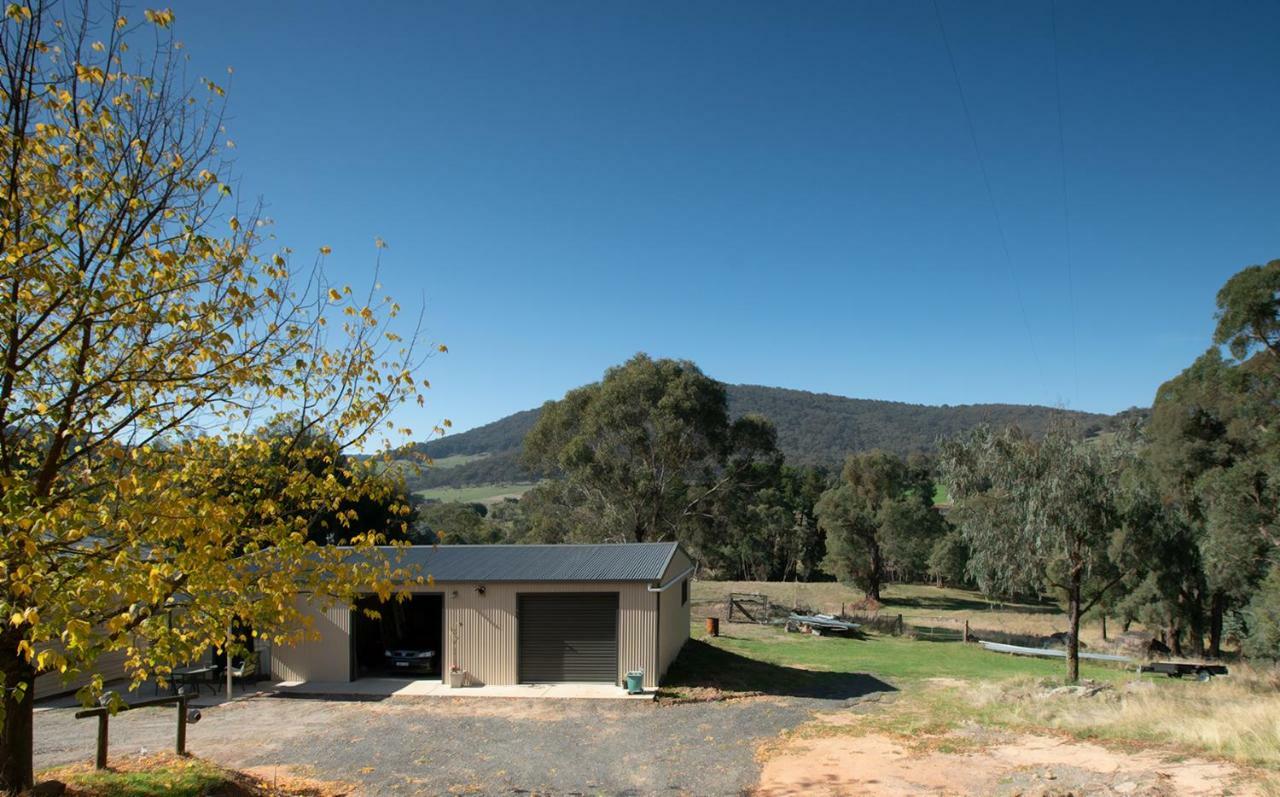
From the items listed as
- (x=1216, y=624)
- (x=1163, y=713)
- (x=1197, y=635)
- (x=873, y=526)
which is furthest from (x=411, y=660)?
(x=873, y=526)

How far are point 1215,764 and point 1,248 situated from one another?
1500cm

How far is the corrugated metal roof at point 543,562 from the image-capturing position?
1914cm

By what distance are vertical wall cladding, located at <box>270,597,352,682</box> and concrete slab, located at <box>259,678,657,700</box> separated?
0.67 ft

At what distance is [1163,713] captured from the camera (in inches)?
569

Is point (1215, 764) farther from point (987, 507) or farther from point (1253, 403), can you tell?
point (1253, 403)

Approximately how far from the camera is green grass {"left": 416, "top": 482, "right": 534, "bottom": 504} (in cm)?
12644

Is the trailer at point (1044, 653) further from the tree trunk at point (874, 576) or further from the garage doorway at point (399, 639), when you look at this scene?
the garage doorway at point (399, 639)

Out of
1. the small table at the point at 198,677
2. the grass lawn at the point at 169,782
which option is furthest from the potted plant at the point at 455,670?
the grass lawn at the point at 169,782

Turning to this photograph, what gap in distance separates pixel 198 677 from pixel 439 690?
215 inches

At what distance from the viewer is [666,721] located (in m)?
15.9

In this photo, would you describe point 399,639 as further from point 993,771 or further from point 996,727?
point 993,771

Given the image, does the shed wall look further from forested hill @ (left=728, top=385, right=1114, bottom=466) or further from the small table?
forested hill @ (left=728, top=385, right=1114, bottom=466)

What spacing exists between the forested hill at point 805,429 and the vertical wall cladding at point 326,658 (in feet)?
375

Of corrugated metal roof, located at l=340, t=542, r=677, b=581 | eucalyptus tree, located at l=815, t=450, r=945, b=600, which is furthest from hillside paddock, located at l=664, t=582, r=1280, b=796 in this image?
eucalyptus tree, located at l=815, t=450, r=945, b=600
